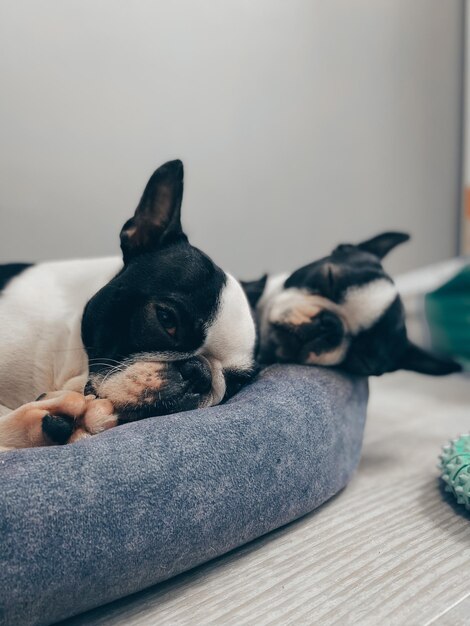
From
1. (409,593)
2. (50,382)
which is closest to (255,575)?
(409,593)

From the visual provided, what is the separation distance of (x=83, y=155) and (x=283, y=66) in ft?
3.21

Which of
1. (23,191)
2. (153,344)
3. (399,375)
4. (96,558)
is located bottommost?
(399,375)

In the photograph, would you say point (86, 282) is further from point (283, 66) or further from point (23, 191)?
point (283, 66)

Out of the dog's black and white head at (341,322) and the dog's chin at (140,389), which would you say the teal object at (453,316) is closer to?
the dog's black and white head at (341,322)

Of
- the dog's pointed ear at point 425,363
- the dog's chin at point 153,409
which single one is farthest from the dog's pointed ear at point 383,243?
the dog's chin at point 153,409

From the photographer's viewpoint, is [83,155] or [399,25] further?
[399,25]

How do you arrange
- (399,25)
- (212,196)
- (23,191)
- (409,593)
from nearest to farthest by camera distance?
(409,593) → (23,191) → (212,196) → (399,25)

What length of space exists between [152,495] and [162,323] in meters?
0.38

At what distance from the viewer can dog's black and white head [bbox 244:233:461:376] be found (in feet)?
5.82

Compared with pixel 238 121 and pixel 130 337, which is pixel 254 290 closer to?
pixel 130 337

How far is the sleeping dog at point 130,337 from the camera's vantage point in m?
1.28

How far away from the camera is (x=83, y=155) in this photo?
2.21 m

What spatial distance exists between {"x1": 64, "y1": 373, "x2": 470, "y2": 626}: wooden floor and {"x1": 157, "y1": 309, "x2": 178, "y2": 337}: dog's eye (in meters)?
0.45

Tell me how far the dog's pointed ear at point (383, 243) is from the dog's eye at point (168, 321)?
91 cm
